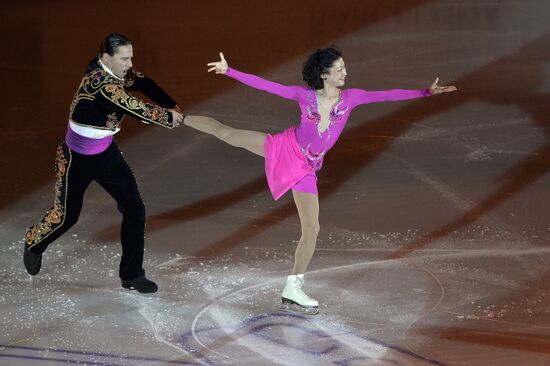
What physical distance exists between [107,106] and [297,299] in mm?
1434

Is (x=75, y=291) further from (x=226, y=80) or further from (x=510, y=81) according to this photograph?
(x=510, y=81)

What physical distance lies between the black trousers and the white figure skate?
0.86m

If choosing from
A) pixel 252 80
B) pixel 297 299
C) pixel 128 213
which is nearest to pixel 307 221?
pixel 297 299

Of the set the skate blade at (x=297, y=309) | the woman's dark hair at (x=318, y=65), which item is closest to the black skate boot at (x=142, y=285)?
the skate blade at (x=297, y=309)

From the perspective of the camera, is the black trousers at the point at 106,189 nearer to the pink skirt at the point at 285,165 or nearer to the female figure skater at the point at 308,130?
the female figure skater at the point at 308,130

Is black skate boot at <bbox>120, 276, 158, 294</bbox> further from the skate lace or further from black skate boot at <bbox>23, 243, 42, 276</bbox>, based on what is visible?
the skate lace

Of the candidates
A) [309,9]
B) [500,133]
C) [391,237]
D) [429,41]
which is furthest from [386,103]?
[309,9]

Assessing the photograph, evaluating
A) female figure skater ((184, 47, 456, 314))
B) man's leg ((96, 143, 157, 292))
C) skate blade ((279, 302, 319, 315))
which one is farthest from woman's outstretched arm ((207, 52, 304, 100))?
skate blade ((279, 302, 319, 315))

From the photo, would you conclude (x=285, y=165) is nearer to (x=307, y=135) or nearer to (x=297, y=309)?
(x=307, y=135)

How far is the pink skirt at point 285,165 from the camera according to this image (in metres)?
6.03

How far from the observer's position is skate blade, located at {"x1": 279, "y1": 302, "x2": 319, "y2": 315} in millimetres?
6055

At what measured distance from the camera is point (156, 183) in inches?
324

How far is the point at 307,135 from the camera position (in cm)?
601

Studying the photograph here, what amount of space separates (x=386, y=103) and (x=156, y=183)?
2.55 meters
